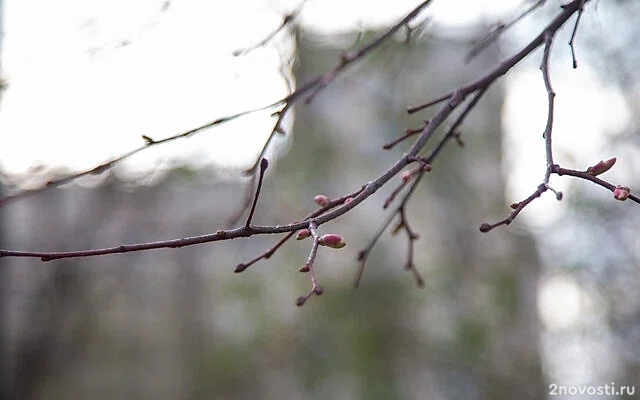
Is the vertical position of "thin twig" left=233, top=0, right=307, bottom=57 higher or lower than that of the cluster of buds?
higher

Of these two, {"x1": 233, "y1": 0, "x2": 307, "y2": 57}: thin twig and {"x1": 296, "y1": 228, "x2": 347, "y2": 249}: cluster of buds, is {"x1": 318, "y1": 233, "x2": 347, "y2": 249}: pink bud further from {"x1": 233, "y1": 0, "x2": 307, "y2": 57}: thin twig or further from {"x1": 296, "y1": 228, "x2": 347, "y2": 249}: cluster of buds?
{"x1": 233, "y1": 0, "x2": 307, "y2": 57}: thin twig

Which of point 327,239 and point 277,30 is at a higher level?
point 277,30

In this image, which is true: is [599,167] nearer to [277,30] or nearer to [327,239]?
[327,239]

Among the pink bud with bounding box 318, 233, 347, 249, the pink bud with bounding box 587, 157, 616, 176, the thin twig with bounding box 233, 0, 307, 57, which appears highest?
the thin twig with bounding box 233, 0, 307, 57

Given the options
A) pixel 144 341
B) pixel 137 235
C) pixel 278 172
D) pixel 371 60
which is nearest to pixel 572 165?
pixel 371 60

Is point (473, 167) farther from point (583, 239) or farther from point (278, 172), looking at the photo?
point (278, 172)

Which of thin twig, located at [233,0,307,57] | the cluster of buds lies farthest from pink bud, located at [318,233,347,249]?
thin twig, located at [233,0,307,57]

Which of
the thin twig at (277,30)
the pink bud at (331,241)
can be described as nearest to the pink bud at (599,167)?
the pink bud at (331,241)

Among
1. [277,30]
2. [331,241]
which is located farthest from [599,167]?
[277,30]

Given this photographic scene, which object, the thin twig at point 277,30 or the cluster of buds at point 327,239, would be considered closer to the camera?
the cluster of buds at point 327,239

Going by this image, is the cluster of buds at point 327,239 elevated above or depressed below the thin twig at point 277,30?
below

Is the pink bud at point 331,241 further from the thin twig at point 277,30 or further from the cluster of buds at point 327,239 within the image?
the thin twig at point 277,30

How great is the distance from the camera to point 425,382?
3.22m

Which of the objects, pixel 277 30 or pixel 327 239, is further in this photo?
pixel 277 30
